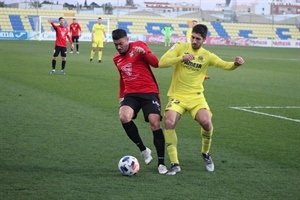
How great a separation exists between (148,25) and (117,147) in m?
57.5

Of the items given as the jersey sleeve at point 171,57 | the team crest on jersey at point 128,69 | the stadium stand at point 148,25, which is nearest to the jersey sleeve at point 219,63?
the jersey sleeve at point 171,57

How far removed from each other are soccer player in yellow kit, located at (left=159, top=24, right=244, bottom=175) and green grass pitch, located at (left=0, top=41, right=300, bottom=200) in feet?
1.52

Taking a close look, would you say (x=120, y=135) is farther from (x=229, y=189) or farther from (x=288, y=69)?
(x=288, y=69)

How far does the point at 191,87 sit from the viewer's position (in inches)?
332

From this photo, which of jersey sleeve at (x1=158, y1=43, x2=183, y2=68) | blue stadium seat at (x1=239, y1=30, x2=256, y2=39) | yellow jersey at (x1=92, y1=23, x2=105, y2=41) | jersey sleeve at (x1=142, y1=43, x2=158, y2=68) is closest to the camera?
jersey sleeve at (x1=158, y1=43, x2=183, y2=68)

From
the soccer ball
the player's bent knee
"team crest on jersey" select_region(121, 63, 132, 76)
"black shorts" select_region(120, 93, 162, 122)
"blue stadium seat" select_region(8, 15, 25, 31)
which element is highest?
"team crest on jersey" select_region(121, 63, 132, 76)

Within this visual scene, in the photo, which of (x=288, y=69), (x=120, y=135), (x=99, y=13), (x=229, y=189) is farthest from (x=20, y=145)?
(x=99, y=13)

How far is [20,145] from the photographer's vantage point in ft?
31.1

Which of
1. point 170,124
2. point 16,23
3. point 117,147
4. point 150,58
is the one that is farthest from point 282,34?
point 170,124

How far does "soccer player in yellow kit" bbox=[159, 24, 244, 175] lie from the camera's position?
26.9 ft

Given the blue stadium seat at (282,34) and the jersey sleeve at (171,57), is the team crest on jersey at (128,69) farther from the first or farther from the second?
the blue stadium seat at (282,34)

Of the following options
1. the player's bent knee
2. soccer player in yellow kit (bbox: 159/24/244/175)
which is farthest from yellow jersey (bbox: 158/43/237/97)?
the player's bent knee

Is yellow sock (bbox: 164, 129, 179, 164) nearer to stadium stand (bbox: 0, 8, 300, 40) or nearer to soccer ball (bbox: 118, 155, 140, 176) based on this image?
soccer ball (bbox: 118, 155, 140, 176)

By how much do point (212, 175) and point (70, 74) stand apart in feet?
49.8
